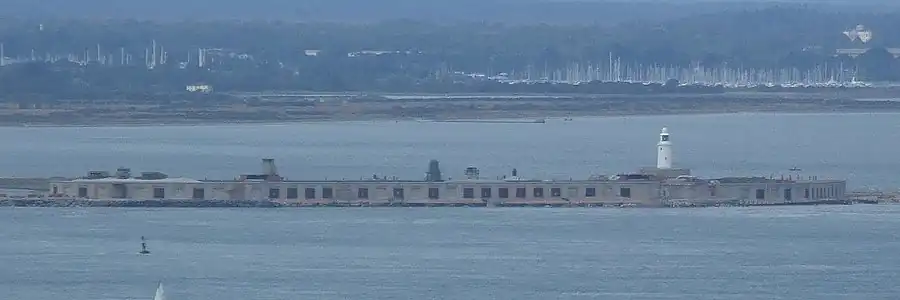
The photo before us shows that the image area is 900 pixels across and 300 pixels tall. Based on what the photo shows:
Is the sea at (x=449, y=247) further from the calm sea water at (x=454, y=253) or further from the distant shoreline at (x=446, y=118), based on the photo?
the distant shoreline at (x=446, y=118)

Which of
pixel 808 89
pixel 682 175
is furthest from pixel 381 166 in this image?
pixel 808 89

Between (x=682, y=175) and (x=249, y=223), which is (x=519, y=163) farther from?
(x=249, y=223)

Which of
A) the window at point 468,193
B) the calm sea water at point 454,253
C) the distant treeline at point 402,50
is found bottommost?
the calm sea water at point 454,253

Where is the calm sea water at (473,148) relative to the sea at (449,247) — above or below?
above

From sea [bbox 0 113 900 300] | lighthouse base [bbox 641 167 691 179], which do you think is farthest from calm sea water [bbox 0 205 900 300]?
lighthouse base [bbox 641 167 691 179]

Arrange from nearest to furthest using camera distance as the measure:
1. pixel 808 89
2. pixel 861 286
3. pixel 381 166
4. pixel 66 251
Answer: pixel 861 286 < pixel 66 251 < pixel 381 166 < pixel 808 89

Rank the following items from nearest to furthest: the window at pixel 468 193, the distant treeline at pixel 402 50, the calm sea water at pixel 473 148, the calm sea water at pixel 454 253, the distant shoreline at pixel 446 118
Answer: the calm sea water at pixel 454 253 < the window at pixel 468 193 < the calm sea water at pixel 473 148 < the distant shoreline at pixel 446 118 < the distant treeline at pixel 402 50

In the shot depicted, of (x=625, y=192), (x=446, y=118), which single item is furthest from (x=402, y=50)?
(x=625, y=192)

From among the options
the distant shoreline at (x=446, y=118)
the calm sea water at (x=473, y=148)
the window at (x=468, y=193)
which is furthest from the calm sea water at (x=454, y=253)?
the distant shoreline at (x=446, y=118)
